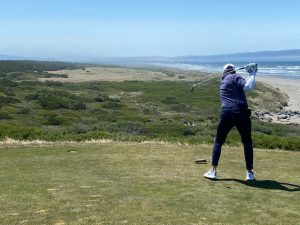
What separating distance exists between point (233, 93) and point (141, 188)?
253cm

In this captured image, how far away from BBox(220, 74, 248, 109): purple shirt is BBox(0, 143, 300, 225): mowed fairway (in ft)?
4.94

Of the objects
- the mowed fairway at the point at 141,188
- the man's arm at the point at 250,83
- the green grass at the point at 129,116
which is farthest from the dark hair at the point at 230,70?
the green grass at the point at 129,116

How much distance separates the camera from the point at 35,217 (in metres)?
6.96

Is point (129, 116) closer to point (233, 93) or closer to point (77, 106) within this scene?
point (77, 106)

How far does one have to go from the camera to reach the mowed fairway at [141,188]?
279 inches

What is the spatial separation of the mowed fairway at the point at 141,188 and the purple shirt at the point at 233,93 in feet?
4.94

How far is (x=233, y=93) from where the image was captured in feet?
31.6

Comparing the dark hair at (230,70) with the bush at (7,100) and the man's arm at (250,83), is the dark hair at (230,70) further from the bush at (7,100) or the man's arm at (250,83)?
the bush at (7,100)

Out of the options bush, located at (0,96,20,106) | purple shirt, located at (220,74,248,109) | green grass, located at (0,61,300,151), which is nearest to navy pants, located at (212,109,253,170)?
purple shirt, located at (220,74,248,109)

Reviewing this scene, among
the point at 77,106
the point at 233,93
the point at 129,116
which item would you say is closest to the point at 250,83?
the point at 233,93

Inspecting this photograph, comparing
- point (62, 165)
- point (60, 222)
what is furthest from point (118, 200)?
point (62, 165)

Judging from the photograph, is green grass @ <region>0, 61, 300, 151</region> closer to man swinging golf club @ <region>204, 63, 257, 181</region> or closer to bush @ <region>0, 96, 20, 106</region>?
bush @ <region>0, 96, 20, 106</region>

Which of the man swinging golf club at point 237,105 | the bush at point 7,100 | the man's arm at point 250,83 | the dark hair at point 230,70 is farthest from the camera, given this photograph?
the bush at point 7,100

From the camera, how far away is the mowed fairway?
7098 millimetres
